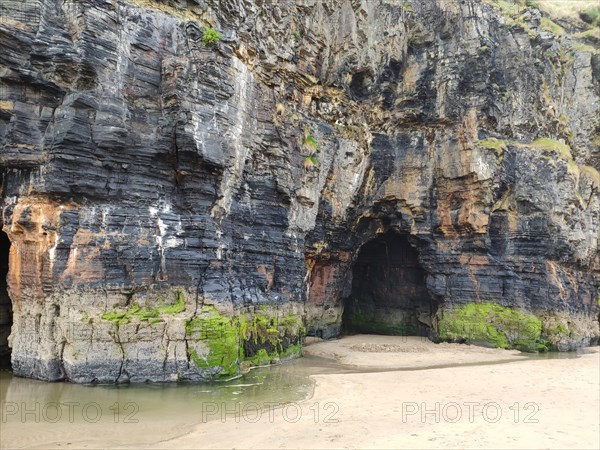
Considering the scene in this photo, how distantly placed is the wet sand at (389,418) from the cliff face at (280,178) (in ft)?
11.5

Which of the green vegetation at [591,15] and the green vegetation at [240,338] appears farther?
the green vegetation at [591,15]

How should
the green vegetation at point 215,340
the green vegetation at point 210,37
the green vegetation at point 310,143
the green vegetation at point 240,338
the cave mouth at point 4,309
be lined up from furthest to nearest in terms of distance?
1. the green vegetation at point 310,143
2. the cave mouth at point 4,309
3. the green vegetation at point 210,37
4. the green vegetation at point 240,338
5. the green vegetation at point 215,340

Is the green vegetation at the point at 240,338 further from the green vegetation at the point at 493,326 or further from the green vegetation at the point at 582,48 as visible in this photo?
the green vegetation at the point at 582,48

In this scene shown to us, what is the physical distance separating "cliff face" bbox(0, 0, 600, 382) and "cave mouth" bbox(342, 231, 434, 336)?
5.8 inches

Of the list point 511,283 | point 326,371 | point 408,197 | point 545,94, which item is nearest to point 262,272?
point 326,371

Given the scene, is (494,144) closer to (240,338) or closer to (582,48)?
(582,48)

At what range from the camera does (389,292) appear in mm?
31578

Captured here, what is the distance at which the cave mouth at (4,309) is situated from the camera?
646 inches

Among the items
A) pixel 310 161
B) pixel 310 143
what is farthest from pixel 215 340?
pixel 310 143

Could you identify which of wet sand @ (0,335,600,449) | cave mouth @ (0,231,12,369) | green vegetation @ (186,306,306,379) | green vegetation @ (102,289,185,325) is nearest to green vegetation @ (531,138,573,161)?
wet sand @ (0,335,600,449)

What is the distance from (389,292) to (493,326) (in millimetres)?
7748

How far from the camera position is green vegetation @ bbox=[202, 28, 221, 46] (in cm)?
1593

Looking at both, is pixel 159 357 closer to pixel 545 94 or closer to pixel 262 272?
pixel 262 272

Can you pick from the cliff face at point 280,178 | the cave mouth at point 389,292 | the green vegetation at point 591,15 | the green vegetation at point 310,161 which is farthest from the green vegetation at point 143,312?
the green vegetation at point 591,15
